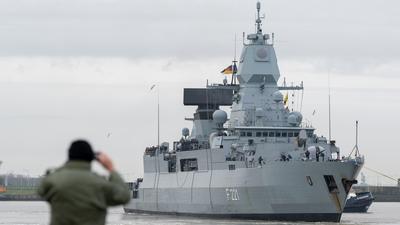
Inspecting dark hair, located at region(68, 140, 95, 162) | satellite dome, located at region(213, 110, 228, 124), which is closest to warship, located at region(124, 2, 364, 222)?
satellite dome, located at region(213, 110, 228, 124)

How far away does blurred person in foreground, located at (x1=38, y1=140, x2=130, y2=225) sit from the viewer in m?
10.0

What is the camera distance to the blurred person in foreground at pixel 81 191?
1001cm

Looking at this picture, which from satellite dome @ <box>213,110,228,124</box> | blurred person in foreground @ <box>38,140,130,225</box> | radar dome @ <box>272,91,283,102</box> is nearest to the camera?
blurred person in foreground @ <box>38,140,130,225</box>

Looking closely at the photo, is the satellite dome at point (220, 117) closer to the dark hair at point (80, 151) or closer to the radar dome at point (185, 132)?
the radar dome at point (185, 132)

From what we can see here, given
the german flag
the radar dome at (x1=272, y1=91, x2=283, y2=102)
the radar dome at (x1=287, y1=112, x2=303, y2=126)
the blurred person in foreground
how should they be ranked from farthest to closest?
1. the german flag
2. the radar dome at (x1=272, y1=91, x2=283, y2=102)
3. the radar dome at (x1=287, y1=112, x2=303, y2=126)
4. the blurred person in foreground

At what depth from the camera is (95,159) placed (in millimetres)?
10344

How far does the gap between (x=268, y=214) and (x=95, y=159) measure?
58.3 m

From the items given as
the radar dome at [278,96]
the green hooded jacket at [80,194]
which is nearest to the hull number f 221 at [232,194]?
the radar dome at [278,96]

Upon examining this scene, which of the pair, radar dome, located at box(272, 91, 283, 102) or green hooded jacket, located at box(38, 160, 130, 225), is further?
radar dome, located at box(272, 91, 283, 102)

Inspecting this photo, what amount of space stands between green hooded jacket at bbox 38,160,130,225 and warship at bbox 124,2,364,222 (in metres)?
57.3

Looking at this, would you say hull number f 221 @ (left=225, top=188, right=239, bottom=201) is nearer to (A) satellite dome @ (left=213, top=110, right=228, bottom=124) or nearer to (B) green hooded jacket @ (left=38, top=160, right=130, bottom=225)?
(A) satellite dome @ (left=213, top=110, right=228, bottom=124)

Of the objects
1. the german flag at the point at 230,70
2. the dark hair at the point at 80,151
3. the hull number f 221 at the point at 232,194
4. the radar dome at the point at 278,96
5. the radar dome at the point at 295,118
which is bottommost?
the hull number f 221 at the point at 232,194

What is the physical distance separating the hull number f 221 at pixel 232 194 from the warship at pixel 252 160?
0.21 feet

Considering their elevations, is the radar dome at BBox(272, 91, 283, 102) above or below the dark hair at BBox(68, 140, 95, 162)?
above
